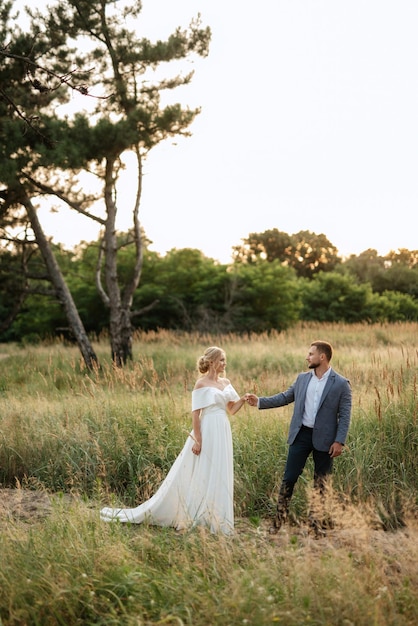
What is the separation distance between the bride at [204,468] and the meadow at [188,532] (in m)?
0.23

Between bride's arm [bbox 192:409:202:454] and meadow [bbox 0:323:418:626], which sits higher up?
bride's arm [bbox 192:409:202:454]

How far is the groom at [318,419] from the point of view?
5.38 meters

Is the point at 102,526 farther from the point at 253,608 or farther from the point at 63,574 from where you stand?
the point at 253,608

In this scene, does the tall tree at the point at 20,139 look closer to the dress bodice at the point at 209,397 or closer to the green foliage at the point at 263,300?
the dress bodice at the point at 209,397

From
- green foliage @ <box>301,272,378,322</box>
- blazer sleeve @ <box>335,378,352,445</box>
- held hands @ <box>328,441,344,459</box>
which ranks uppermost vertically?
green foliage @ <box>301,272,378,322</box>

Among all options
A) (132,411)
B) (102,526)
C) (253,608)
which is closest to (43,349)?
(132,411)

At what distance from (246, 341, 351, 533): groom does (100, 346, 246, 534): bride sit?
502 millimetres

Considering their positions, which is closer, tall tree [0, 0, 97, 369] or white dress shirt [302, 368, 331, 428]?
white dress shirt [302, 368, 331, 428]

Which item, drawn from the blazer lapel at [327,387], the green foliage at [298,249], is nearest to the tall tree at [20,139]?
the blazer lapel at [327,387]

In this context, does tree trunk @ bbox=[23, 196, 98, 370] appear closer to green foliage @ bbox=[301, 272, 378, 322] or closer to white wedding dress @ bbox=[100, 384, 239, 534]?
white wedding dress @ bbox=[100, 384, 239, 534]

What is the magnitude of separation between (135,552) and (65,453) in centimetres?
319

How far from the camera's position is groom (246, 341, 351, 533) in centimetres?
A: 538

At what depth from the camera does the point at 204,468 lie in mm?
5793

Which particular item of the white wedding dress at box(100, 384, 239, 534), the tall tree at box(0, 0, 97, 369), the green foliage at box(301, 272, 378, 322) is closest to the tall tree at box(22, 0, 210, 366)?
the tall tree at box(0, 0, 97, 369)
